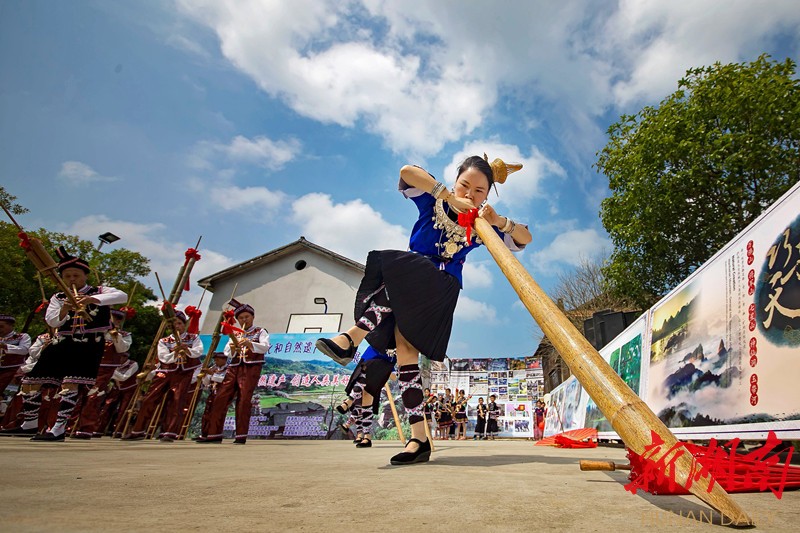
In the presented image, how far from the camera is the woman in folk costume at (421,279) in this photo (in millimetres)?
2662

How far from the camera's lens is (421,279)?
2.73 meters

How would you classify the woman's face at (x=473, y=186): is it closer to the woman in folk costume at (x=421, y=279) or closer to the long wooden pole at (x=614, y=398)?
the woman in folk costume at (x=421, y=279)

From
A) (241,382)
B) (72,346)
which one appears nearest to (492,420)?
(241,382)

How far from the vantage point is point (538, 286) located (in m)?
1.73

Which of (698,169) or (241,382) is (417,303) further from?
(698,169)

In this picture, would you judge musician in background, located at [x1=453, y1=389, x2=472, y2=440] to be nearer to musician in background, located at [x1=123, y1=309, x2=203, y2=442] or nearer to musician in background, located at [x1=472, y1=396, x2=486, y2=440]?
musician in background, located at [x1=472, y1=396, x2=486, y2=440]

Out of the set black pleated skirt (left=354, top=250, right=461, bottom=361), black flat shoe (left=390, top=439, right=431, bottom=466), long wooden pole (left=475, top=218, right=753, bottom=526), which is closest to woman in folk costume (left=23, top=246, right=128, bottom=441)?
black pleated skirt (left=354, top=250, right=461, bottom=361)

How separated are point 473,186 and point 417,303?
2.93ft

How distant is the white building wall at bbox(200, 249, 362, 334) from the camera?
18.7 m

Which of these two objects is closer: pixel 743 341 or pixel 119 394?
pixel 743 341

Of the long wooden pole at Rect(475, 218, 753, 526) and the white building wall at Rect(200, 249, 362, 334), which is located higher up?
the white building wall at Rect(200, 249, 362, 334)

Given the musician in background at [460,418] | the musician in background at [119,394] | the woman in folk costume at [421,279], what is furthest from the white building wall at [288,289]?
the woman in folk costume at [421,279]

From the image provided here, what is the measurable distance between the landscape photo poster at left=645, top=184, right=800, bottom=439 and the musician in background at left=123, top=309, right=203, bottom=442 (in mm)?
6637

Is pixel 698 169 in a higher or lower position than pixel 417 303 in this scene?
higher
